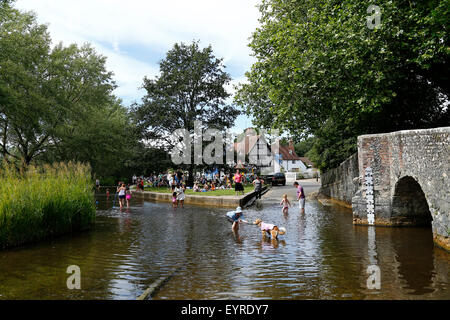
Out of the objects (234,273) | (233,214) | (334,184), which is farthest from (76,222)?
(334,184)

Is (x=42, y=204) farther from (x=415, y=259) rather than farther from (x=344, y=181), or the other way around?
(x=344, y=181)

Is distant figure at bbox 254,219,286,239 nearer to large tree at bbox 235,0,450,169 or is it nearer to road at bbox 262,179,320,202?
large tree at bbox 235,0,450,169

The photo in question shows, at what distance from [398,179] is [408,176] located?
54 cm

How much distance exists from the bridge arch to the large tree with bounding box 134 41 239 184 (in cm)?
2628

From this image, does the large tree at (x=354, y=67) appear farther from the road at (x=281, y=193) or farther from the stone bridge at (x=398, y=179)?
the road at (x=281, y=193)

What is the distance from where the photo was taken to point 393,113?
16.2m

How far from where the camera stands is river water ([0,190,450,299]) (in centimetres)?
509

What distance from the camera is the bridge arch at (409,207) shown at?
1088 centimetres

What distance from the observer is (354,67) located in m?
13.0

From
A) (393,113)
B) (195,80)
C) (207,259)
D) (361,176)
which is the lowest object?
(207,259)

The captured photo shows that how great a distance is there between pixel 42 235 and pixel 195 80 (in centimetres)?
2825

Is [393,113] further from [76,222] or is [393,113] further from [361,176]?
[76,222]

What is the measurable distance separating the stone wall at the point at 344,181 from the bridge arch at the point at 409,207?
2141mm

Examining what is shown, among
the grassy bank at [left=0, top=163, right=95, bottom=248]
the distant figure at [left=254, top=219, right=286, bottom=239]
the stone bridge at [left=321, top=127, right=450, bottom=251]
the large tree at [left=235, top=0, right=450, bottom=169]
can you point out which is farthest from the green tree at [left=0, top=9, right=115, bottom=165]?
the stone bridge at [left=321, top=127, right=450, bottom=251]
